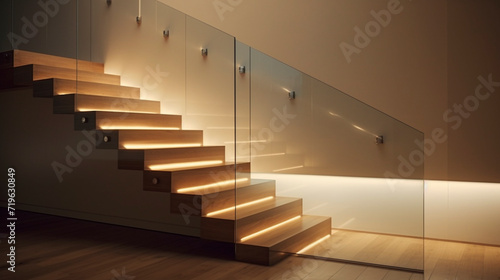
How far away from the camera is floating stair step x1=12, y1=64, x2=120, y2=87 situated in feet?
13.4

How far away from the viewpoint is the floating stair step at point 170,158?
348cm

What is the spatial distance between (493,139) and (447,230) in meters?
0.86

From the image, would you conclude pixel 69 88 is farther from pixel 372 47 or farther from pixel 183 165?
pixel 372 47

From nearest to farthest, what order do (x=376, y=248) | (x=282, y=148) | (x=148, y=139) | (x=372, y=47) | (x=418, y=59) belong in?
(x=376, y=248), (x=282, y=148), (x=148, y=139), (x=418, y=59), (x=372, y=47)

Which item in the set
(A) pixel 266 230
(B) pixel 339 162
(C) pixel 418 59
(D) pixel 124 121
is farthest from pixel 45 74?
(C) pixel 418 59

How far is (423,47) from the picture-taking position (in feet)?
12.9

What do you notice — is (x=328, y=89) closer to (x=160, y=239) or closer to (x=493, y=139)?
(x=493, y=139)

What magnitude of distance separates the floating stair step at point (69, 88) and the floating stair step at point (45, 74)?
6cm

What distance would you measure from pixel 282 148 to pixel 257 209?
0.52 m

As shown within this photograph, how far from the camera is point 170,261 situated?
133 inches

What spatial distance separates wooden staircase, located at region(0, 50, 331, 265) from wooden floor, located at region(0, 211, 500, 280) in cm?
21

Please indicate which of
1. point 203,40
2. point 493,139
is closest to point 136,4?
point 203,40

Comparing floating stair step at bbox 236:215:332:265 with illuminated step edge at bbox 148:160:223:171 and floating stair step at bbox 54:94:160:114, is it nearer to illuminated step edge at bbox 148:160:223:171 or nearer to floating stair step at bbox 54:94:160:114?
illuminated step edge at bbox 148:160:223:171

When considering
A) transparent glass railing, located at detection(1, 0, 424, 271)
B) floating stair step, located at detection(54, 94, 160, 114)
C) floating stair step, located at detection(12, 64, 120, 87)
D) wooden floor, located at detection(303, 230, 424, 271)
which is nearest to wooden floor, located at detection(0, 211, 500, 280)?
wooden floor, located at detection(303, 230, 424, 271)
